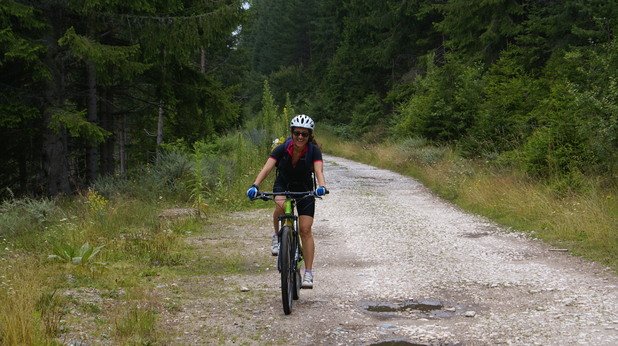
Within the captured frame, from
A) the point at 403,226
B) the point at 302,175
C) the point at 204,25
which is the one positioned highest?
the point at 204,25

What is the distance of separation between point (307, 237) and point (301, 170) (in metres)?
0.74

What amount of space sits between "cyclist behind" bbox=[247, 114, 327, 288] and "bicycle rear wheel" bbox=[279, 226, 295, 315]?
1.21 ft

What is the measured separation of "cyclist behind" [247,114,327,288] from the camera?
21.8 ft

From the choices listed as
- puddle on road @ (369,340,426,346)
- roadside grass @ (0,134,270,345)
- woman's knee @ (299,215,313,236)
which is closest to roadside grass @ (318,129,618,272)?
puddle on road @ (369,340,426,346)

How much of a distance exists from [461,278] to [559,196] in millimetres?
5294

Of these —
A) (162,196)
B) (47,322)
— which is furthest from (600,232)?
(162,196)

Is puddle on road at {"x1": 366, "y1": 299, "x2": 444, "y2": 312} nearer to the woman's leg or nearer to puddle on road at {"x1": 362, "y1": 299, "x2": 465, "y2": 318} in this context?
puddle on road at {"x1": 362, "y1": 299, "x2": 465, "y2": 318}

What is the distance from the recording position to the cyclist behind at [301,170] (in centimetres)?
665

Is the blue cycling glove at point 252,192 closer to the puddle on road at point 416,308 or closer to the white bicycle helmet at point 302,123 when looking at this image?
the white bicycle helmet at point 302,123

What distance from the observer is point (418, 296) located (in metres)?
6.71

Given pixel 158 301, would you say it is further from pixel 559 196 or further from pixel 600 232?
pixel 559 196

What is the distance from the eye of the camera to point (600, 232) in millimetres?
8969

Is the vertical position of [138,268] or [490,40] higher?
[490,40]

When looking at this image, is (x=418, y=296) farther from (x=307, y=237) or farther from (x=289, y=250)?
(x=289, y=250)
